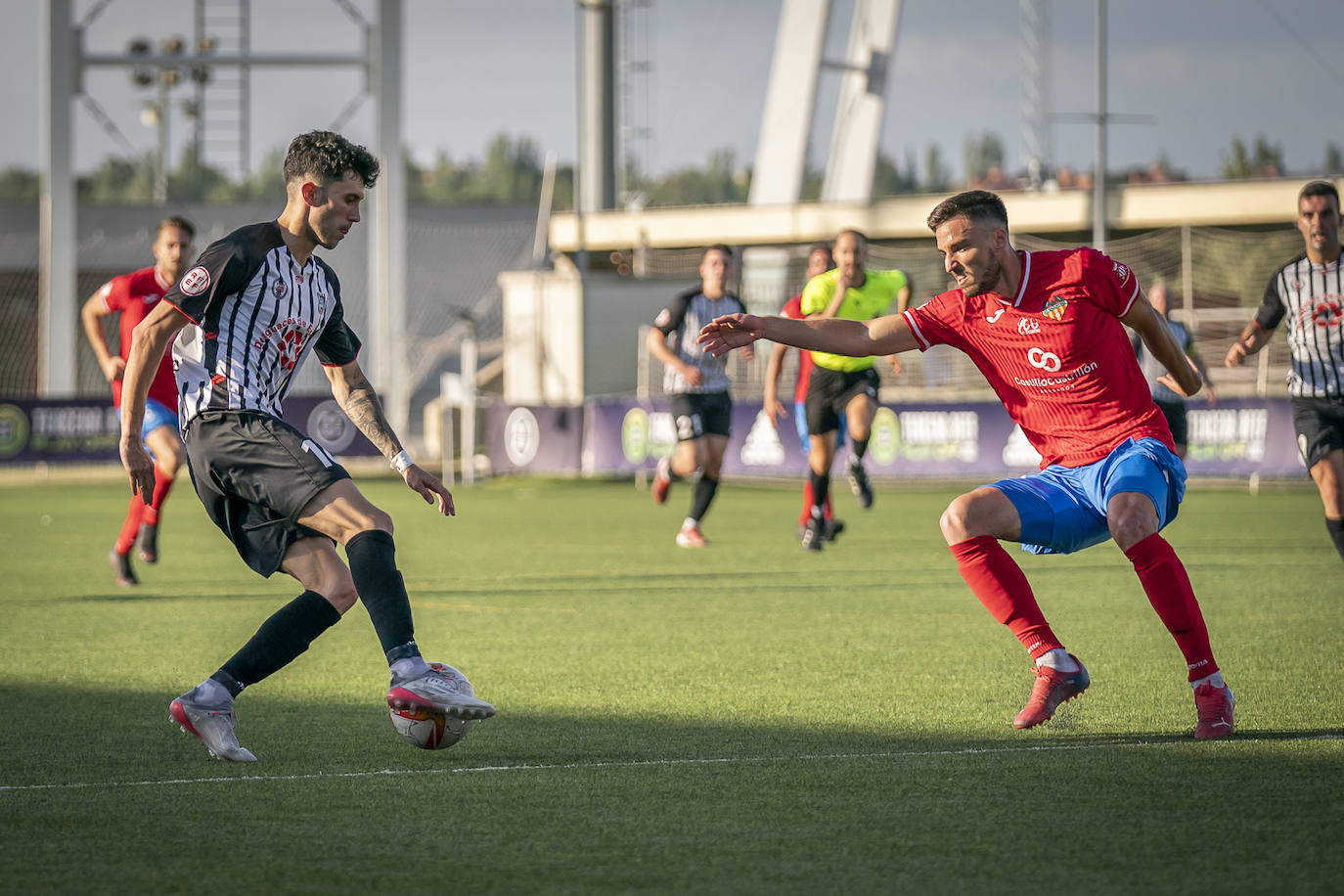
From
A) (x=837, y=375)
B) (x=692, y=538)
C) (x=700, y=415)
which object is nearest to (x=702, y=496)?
(x=692, y=538)

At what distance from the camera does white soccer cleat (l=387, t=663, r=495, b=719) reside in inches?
177

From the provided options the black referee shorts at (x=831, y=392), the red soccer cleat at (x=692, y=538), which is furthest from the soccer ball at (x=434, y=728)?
the red soccer cleat at (x=692, y=538)

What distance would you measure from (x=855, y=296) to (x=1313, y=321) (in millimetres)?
4165

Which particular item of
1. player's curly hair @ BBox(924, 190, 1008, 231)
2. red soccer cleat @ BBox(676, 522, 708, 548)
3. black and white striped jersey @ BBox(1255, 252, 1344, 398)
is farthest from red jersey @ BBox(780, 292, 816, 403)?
player's curly hair @ BBox(924, 190, 1008, 231)

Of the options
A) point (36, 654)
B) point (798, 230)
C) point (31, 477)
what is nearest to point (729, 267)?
point (36, 654)

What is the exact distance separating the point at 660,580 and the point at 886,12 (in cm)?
2721

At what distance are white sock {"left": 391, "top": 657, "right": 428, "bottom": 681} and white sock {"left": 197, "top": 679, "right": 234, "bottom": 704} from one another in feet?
1.85

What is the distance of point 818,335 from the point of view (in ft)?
17.7

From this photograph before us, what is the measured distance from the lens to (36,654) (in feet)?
23.7

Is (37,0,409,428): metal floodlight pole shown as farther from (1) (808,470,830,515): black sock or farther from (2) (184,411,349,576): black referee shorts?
(2) (184,411,349,576): black referee shorts

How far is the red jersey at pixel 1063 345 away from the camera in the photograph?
5.25 meters

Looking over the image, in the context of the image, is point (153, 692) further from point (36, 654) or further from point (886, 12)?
Answer: point (886, 12)

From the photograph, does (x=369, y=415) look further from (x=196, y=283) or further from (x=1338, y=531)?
(x=1338, y=531)

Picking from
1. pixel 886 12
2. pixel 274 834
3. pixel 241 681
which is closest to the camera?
pixel 274 834
